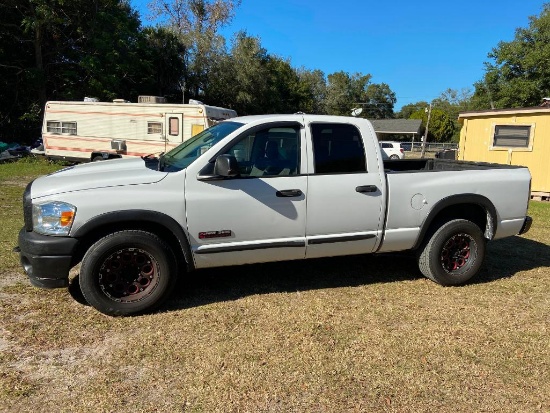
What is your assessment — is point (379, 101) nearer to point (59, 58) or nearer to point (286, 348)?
point (59, 58)

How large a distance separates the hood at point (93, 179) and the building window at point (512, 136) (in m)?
12.8

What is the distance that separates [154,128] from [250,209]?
12240 mm

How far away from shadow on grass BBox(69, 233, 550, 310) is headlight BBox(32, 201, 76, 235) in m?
0.89

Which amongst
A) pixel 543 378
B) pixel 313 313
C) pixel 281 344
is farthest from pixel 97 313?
pixel 543 378

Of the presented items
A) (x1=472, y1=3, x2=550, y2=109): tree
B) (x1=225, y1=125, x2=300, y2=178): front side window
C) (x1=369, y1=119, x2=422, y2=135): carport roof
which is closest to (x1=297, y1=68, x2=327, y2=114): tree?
(x1=369, y1=119, x2=422, y2=135): carport roof

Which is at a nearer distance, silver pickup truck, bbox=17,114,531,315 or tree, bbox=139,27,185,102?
silver pickup truck, bbox=17,114,531,315

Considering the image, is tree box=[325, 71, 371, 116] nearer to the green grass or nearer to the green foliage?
the green foliage

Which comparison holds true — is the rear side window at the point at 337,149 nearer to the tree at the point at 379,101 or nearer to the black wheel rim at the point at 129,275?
the black wheel rim at the point at 129,275

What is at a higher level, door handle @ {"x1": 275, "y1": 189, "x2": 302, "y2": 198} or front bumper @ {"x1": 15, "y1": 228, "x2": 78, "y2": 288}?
door handle @ {"x1": 275, "y1": 189, "x2": 302, "y2": 198}

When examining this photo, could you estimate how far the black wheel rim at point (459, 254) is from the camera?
487 cm

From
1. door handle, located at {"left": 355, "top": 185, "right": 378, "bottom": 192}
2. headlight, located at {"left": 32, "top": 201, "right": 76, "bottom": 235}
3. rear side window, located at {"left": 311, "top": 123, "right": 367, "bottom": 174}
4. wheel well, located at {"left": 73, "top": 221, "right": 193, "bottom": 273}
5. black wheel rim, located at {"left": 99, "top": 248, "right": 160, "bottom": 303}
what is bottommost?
black wheel rim, located at {"left": 99, "top": 248, "right": 160, "bottom": 303}

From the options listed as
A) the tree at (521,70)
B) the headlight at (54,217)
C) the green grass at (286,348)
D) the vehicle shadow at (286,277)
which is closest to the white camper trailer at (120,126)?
the vehicle shadow at (286,277)

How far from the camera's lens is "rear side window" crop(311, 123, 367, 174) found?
4250mm

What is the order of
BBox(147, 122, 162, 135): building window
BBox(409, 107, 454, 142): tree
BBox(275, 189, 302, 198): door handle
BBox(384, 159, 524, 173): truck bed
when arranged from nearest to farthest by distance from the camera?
BBox(275, 189, 302, 198): door handle < BBox(384, 159, 524, 173): truck bed < BBox(147, 122, 162, 135): building window < BBox(409, 107, 454, 142): tree
